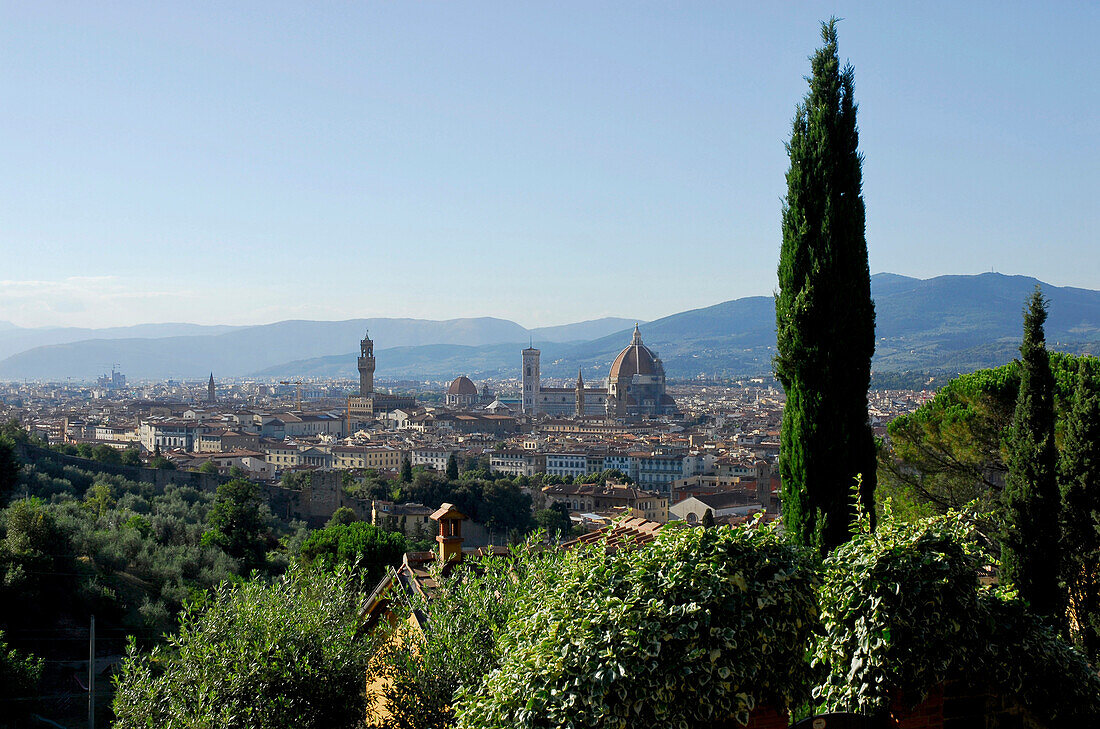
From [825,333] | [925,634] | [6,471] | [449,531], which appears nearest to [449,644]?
[925,634]

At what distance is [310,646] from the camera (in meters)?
4.50

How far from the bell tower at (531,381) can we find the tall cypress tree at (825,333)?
10476cm

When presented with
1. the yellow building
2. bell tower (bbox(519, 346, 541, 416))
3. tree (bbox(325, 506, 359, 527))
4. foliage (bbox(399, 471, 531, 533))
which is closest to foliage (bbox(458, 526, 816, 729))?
tree (bbox(325, 506, 359, 527))

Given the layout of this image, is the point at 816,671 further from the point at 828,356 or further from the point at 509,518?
the point at 509,518

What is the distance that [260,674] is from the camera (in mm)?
4340

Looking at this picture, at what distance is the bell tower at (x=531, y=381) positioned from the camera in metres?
111

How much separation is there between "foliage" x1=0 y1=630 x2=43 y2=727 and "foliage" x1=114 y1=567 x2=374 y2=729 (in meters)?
5.05

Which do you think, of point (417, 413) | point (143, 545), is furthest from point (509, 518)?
point (417, 413)

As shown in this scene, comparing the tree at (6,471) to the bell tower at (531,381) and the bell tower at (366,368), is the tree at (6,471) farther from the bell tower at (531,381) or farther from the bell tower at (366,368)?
the bell tower at (531,381)

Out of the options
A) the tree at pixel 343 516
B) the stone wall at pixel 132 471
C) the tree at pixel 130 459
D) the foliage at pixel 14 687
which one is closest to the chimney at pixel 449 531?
the foliage at pixel 14 687

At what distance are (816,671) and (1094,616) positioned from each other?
3934 millimetres

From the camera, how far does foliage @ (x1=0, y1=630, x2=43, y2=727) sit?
29.1ft

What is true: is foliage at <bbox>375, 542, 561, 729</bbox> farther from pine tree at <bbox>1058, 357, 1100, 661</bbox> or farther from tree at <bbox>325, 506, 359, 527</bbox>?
tree at <bbox>325, 506, 359, 527</bbox>

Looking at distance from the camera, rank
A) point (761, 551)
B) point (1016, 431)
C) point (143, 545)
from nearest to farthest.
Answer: point (761, 551) → point (1016, 431) → point (143, 545)
